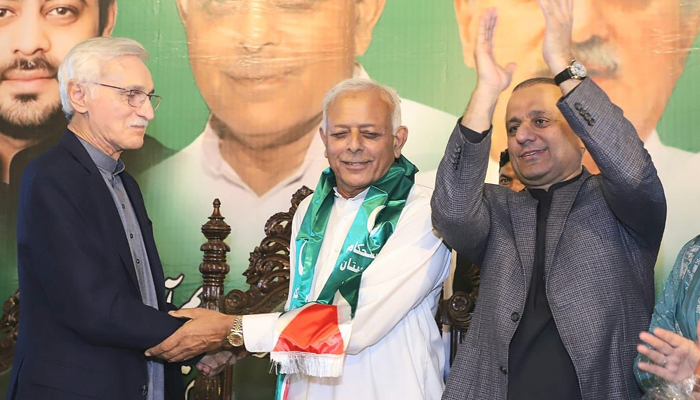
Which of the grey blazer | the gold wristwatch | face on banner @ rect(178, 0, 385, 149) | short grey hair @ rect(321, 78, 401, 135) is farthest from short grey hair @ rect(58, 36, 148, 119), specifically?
face on banner @ rect(178, 0, 385, 149)

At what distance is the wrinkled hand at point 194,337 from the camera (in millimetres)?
2748

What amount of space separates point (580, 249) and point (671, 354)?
47 cm

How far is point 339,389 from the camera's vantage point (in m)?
2.71

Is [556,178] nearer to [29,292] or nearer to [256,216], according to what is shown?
[29,292]

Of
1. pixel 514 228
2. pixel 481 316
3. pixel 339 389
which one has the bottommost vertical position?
pixel 339 389

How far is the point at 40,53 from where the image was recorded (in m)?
4.42

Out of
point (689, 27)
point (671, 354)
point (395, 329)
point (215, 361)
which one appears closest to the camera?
point (671, 354)

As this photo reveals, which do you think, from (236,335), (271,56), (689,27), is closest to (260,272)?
(236,335)

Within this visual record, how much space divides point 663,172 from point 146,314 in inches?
92.4

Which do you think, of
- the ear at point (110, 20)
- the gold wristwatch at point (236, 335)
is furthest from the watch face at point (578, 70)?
the ear at point (110, 20)

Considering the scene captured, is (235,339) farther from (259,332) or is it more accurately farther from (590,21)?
(590,21)

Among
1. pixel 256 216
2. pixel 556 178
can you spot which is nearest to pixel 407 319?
pixel 556 178

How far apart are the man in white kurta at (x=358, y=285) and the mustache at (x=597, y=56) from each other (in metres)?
1.39

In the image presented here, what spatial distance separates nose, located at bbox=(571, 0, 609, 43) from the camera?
13.1 feet
